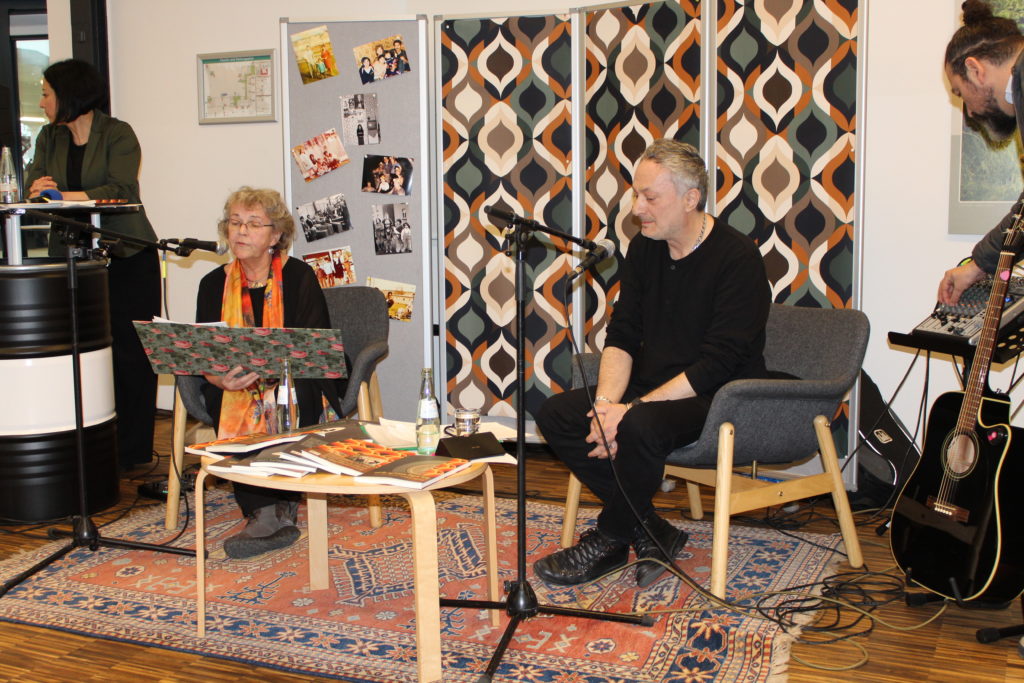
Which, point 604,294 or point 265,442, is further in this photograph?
point 604,294

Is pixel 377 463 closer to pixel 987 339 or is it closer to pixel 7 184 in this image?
pixel 987 339

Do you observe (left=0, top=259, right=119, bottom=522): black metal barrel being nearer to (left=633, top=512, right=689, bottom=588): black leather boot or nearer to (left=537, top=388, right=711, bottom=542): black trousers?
(left=537, top=388, right=711, bottom=542): black trousers

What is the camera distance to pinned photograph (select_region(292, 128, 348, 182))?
409cm

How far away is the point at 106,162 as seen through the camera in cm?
389

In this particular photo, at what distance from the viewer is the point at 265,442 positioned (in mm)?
2354

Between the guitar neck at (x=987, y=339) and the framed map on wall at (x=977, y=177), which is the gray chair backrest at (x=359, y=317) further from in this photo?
the framed map on wall at (x=977, y=177)

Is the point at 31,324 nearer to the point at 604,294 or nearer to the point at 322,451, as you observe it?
the point at 322,451

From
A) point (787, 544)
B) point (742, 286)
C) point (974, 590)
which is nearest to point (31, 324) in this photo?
point (742, 286)

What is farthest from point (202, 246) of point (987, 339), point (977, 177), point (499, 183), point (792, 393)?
point (977, 177)

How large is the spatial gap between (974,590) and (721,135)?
6.18 feet

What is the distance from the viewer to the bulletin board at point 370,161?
3998 mm

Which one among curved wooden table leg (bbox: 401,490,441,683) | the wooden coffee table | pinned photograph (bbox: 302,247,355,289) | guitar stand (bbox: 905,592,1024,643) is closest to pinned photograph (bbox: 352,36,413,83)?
pinned photograph (bbox: 302,247,355,289)

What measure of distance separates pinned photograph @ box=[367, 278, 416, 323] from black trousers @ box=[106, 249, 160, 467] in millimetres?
957

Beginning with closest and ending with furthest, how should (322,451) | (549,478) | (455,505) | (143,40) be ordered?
(322,451) → (455,505) → (549,478) → (143,40)
